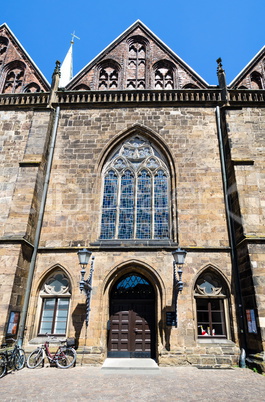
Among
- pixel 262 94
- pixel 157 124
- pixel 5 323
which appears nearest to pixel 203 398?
pixel 5 323

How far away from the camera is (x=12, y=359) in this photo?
25.4 ft

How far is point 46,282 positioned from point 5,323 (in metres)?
1.94

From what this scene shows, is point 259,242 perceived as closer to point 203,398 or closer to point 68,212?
point 203,398

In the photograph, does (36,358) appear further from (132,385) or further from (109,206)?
(109,206)

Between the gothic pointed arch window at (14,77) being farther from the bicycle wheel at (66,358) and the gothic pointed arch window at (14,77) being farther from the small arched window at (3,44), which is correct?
the bicycle wheel at (66,358)

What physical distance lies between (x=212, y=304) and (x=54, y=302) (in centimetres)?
534

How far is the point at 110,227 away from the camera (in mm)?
10766

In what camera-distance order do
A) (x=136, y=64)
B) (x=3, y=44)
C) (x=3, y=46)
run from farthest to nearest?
(x=3, y=44), (x=3, y=46), (x=136, y=64)

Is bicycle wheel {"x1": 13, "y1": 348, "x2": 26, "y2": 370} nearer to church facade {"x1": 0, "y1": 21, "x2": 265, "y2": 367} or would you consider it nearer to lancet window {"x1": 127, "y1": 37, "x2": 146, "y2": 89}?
church facade {"x1": 0, "y1": 21, "x2": 265, "y2": 367}

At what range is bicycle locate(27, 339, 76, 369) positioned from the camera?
8.37 meters

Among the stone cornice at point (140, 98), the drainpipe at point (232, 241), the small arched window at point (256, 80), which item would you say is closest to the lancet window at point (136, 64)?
the stone cornice at point (140, 98)

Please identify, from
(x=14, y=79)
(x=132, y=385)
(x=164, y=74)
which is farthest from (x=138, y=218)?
(x=14, y=79)

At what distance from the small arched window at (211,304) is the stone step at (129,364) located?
6.05 feet

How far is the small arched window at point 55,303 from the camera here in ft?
30.9
